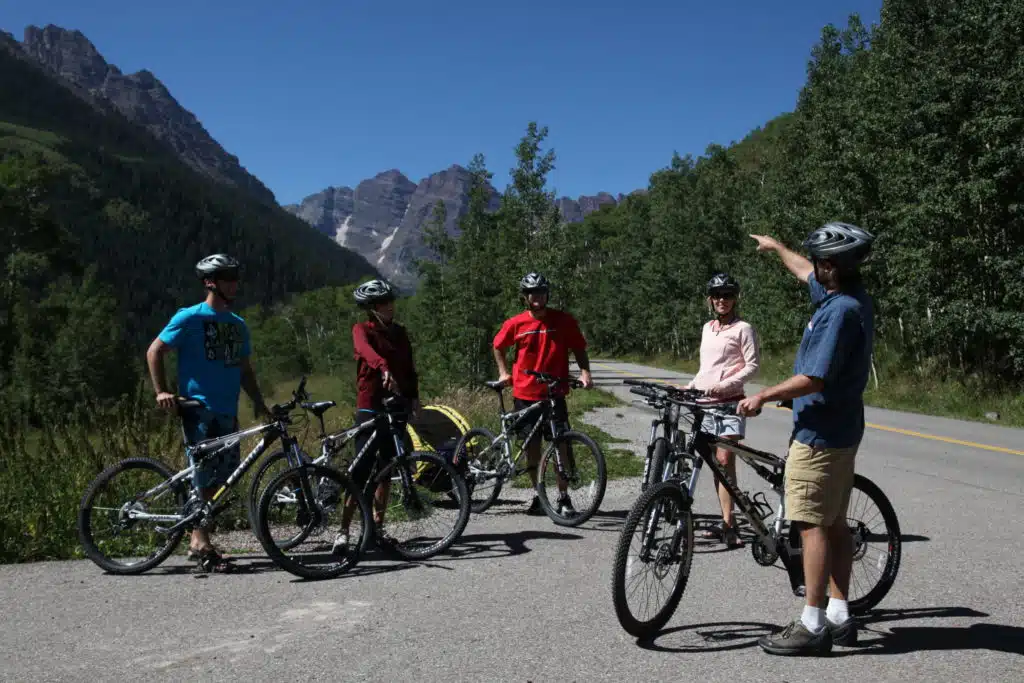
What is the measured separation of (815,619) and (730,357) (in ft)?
9.05

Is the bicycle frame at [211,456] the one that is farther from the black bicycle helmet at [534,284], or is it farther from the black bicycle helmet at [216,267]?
the black bicycle helmet at [534,284]

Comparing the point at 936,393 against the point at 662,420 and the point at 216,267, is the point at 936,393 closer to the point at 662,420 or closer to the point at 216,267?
the point at 662,420

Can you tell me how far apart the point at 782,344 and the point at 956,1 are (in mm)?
23593

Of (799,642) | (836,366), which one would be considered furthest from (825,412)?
A: (799,642)

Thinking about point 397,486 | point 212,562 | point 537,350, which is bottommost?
point 212,562

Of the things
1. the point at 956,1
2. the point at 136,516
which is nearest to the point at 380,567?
the point at 136,516

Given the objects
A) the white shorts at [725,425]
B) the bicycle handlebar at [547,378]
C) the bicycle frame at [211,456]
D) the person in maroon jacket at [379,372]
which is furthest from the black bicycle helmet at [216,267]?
the white shorts at [725,425]

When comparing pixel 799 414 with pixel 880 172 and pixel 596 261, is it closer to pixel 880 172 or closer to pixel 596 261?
pixel 880 172

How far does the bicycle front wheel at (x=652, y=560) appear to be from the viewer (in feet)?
14.5

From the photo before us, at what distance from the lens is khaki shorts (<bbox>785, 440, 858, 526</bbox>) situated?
4.20m

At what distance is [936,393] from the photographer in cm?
2245

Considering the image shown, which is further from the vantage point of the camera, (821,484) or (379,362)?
(379,362)

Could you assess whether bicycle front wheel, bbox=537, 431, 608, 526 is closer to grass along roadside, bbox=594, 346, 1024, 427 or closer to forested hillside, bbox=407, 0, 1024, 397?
grass along roadside, bbox=594, 346, 1024, 427

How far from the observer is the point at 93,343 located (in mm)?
70188
